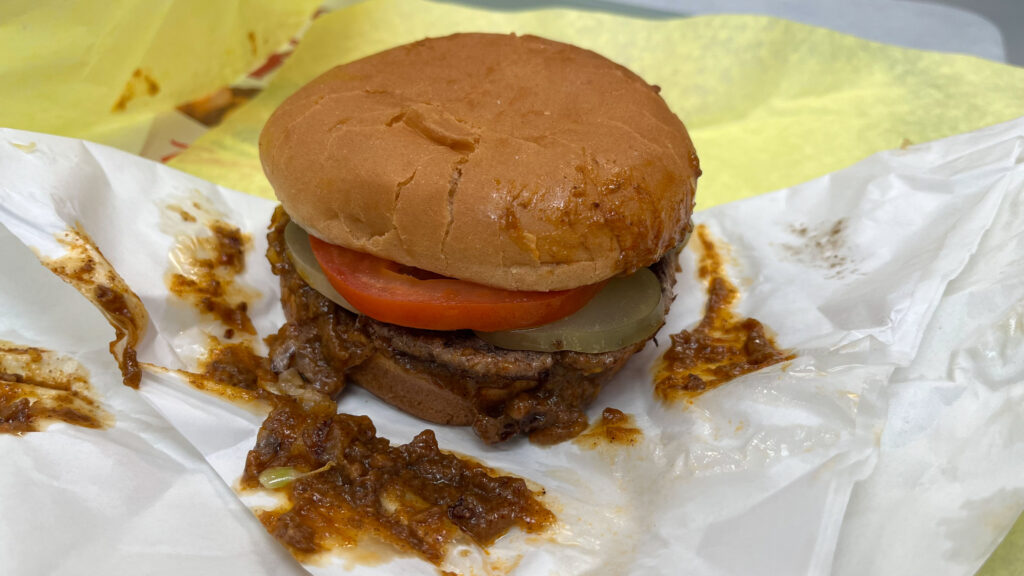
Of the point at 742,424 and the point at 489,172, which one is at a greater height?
the point at 489,172

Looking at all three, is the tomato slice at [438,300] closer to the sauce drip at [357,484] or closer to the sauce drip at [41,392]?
the sauce drip at [357,484]

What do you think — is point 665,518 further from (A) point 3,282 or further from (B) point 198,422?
(A) point 3,282

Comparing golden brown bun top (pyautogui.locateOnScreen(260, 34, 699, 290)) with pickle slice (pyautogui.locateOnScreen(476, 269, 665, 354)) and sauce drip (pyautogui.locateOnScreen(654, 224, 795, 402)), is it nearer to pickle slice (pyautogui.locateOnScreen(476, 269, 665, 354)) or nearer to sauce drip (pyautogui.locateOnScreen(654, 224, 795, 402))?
pickle slice (pyautogui.locateOnScreen(476, 269, 665, 354))

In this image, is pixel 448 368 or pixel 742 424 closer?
pixel 742 424

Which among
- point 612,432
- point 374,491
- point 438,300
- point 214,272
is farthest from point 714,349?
point 214,272

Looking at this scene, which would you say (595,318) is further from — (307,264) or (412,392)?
(307,264)

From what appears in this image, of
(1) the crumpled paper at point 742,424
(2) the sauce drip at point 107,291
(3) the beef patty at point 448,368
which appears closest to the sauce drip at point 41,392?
(1) the crumpled paper at point 742,424

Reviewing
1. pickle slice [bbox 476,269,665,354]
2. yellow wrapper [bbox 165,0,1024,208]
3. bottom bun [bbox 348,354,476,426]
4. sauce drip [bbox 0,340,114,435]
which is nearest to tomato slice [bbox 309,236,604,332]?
pickle slice [bbox 476,269,665,354]

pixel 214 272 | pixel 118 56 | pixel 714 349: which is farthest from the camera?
pixel 118 56
